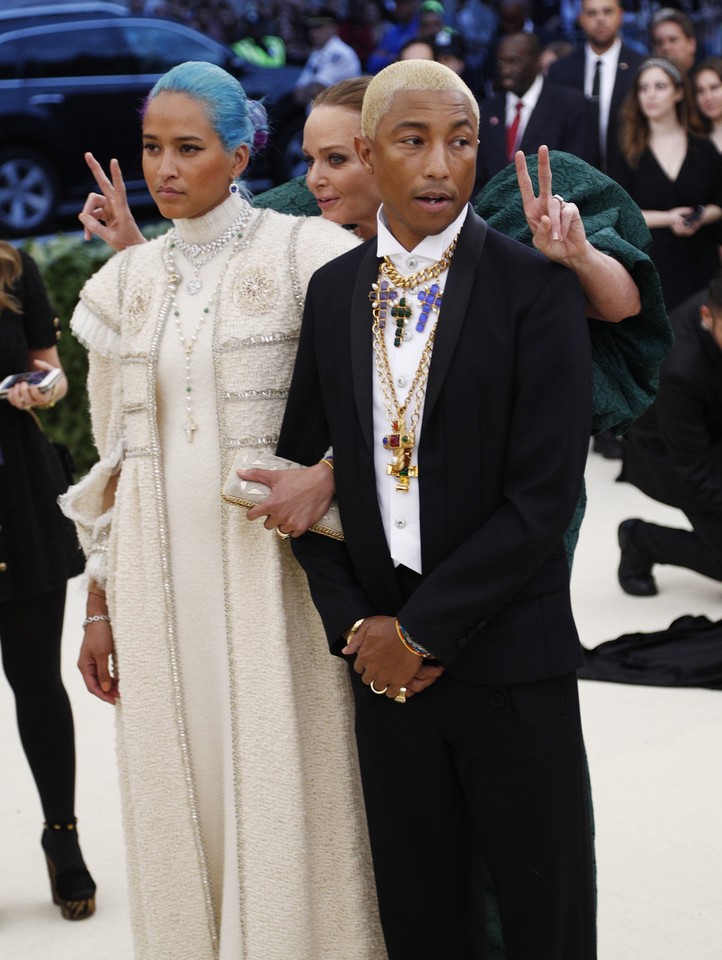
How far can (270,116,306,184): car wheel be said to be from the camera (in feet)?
31.2

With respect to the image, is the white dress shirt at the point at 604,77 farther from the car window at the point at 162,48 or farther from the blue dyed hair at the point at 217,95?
the blue dyed hair at the point at 217,95

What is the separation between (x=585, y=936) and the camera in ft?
7.60

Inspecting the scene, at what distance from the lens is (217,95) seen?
247 centimetres

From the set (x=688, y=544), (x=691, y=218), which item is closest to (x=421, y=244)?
(x=688, y=544)

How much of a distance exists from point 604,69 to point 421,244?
20.0ft

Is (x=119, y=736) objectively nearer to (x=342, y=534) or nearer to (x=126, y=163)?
(x=342, y=534)

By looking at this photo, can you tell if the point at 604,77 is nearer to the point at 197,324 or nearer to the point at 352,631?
the point at 197,324

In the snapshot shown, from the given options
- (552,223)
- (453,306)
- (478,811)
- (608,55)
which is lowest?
(478,811)

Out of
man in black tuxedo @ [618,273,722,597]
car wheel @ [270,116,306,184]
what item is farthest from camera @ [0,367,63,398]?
car wheel @ [270,116,306,184]

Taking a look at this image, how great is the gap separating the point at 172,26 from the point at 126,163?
3.02ft

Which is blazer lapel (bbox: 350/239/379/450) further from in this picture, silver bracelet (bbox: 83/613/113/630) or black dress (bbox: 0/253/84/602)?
black dress (bbox: 0/253/84/602)

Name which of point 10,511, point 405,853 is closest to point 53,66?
point 10,511

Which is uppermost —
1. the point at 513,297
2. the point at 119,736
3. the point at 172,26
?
the point at 172,26

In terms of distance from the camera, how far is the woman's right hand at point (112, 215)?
2826mm
